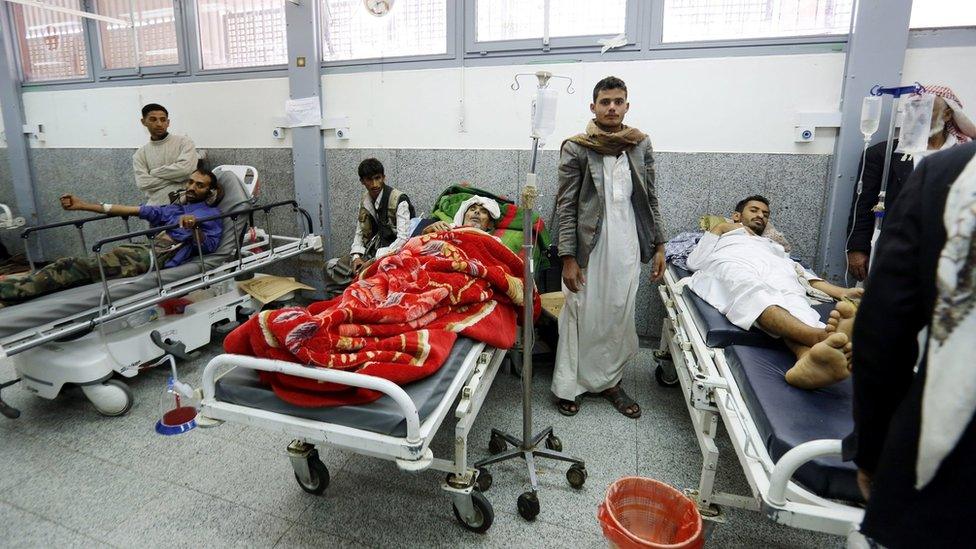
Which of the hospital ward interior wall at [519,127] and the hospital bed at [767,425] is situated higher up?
the hospital ward interior wall at [519,127]

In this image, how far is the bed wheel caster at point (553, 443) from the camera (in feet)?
7.63

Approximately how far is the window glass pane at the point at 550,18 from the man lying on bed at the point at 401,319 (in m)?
1.63

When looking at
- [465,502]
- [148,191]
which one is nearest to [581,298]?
[465,502]

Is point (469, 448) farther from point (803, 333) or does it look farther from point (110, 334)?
point (110, 334)

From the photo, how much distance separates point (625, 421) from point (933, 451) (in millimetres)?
1934

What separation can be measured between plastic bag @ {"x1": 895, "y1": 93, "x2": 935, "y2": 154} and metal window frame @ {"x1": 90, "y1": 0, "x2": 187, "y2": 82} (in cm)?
529

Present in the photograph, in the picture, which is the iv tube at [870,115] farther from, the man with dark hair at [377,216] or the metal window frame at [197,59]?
the metal window frame at [197,59]

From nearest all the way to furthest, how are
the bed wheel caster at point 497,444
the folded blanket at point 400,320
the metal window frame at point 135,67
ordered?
the folded blanket at point 400,320, the bed wheel caster at point 497,444, the metal window frame at point 135,67

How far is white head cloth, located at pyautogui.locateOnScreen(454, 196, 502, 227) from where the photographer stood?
126 inches

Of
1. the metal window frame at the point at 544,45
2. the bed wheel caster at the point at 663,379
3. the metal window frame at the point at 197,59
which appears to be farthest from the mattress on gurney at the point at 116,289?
the bed wheel caster at the point at 663,379

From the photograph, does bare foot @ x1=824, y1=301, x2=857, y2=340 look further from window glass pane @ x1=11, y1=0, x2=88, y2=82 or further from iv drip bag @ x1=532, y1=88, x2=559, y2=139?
window glass pane @ x1=11, y1=0, x2=88, y2=82

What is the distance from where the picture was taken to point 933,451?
76 centimetres

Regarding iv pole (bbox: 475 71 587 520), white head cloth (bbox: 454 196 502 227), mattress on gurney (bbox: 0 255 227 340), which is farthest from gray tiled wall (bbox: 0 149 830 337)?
iv pole (bbox: 475 71 587 520)

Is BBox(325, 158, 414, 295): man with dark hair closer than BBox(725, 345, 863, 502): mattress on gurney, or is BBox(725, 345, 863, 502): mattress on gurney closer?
BBox(725, 345, 863, 502): mattress on gurney
